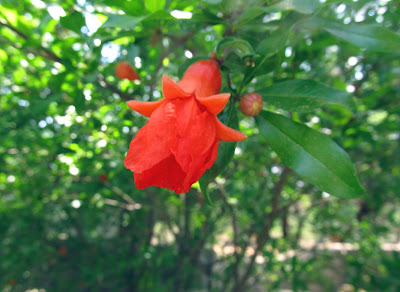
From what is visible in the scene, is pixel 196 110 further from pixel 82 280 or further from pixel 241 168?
pixel 82 280

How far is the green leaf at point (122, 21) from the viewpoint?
2.18 feet

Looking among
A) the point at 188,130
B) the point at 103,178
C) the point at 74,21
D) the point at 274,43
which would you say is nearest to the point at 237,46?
the point at 274,43

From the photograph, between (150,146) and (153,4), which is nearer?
(150,146)

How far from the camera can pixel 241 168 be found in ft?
8.07

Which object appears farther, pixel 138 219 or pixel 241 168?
pixel 138 219

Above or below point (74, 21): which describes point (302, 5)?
above

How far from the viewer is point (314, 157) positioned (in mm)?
681

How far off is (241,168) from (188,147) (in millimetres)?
1973

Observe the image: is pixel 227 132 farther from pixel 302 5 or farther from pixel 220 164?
pixel 302 5

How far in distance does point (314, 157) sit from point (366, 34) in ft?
1.30

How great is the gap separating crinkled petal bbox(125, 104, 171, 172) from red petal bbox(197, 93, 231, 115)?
95 mm

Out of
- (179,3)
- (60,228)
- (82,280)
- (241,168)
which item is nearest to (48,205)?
(60,228)

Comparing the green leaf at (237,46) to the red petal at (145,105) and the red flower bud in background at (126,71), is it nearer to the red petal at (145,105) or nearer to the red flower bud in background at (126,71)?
the red petal at (145,105)

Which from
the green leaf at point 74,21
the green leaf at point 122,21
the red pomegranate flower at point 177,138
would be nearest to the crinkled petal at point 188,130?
the red pomegranate flower at point 177,138
